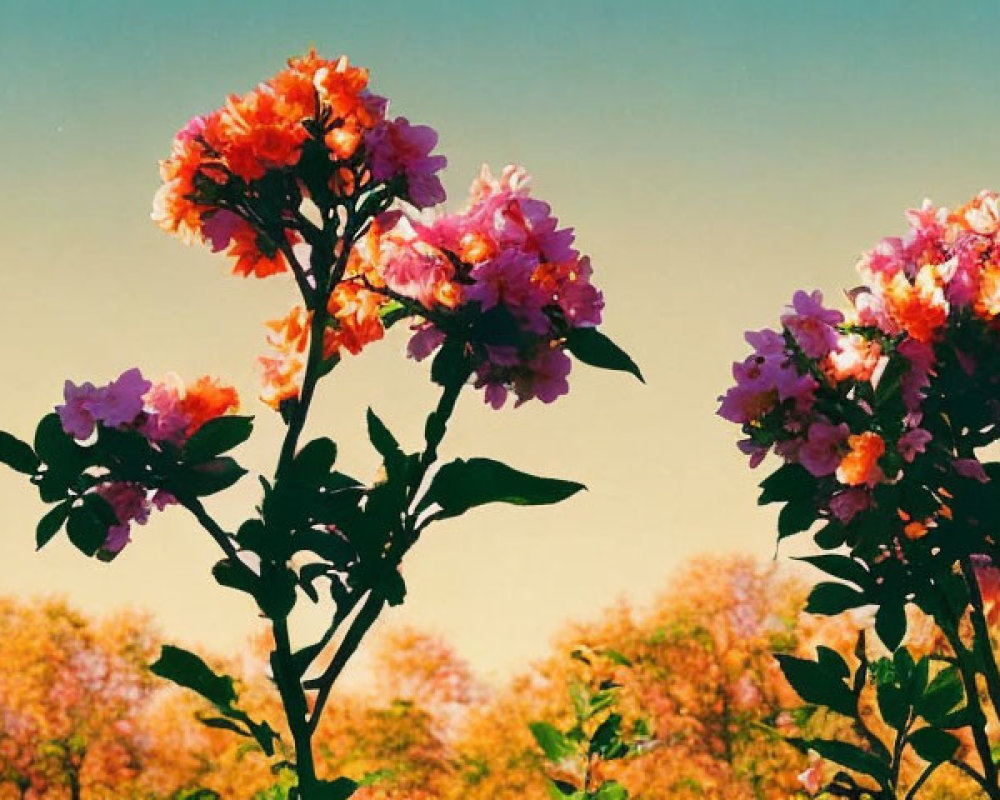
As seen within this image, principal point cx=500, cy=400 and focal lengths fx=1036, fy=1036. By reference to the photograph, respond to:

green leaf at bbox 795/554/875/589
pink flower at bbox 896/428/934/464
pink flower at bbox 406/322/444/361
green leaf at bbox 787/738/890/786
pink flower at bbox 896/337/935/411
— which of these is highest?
pink flower at bbox 896/337/935/411

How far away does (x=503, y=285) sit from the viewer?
6.98ft

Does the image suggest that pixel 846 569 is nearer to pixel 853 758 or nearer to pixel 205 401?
pixel 853 758

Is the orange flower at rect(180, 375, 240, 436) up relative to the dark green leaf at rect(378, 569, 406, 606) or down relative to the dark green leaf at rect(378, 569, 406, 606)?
up

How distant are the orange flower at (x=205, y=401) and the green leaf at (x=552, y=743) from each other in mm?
2395

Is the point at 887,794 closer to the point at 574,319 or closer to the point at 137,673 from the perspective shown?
the point at 574,319

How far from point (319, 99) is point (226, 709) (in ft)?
4.45

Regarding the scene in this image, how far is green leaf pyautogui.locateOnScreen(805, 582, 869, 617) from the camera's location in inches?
115

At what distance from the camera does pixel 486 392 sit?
90.8 inches

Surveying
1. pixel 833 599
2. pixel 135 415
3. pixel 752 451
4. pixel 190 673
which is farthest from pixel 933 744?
pixel 135 415

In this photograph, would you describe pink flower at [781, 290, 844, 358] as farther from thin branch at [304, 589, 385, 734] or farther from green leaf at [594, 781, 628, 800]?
green leaf at [594, 781, 628, 800]

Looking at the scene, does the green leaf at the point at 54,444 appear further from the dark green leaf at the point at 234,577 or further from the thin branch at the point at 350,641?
the thin branch at the point at 350,641

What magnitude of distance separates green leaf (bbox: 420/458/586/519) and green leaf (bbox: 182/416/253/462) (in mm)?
421

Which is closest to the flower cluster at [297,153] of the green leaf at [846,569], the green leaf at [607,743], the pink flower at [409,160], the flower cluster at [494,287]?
the pink flower at [409,160]

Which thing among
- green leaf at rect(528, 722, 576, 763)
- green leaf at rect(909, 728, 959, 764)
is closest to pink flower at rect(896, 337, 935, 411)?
green leaf at rect(909, 728, 959, 764)
